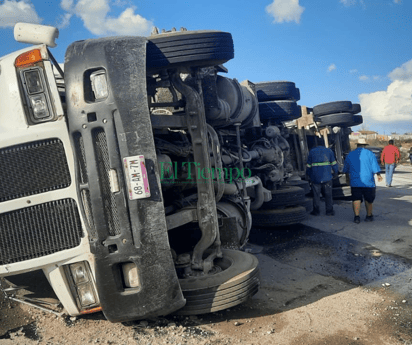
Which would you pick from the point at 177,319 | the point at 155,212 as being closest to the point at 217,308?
the point at 177,319

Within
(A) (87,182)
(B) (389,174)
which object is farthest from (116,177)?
(B) (389,174)

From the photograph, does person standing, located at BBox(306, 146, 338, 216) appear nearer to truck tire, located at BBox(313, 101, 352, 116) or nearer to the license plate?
truck tire, located at BBox(313, 101, 352, 116)

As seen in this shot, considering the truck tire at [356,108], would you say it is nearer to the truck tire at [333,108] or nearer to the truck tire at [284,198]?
the truck tire at [333,108]

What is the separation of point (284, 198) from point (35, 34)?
401 cm

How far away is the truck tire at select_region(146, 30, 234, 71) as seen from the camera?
111 inches

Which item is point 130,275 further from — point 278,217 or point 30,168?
point 278,217

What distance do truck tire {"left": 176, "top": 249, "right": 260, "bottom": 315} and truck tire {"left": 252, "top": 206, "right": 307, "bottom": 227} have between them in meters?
2.62

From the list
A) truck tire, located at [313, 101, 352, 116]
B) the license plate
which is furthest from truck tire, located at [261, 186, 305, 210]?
truck tire, located at [313, 101, 352, 116]

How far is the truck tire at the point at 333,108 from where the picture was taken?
9.02 meters

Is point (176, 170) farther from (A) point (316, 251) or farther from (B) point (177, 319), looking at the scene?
(A) point (316, 251)

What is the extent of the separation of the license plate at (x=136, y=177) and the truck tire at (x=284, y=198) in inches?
136

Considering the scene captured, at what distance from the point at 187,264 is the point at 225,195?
1273mm

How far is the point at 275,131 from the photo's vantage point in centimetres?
594

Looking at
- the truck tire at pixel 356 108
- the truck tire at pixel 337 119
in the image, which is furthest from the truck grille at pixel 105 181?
the truck tire at pixel 356 108
